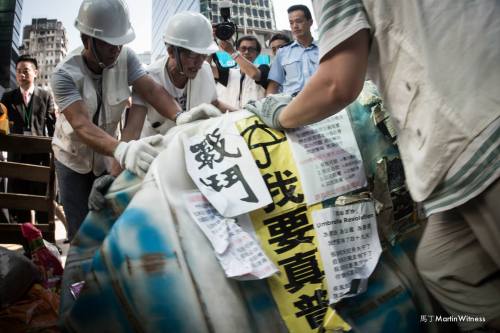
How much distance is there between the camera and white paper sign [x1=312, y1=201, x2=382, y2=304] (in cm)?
108

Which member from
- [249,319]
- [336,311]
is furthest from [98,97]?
[336,311]

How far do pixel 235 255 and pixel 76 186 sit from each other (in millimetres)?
1549

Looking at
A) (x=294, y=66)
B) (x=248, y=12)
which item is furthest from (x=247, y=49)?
(x=248, y=12)

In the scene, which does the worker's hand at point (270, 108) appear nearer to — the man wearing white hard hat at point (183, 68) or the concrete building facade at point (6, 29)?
the man wearing white hard hat at point (183, 68)

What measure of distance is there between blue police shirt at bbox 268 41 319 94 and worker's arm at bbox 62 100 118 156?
197cm

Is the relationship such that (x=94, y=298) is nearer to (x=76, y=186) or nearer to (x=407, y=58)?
(x=407, y=58)

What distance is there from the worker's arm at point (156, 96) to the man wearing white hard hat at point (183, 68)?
0.23 feet

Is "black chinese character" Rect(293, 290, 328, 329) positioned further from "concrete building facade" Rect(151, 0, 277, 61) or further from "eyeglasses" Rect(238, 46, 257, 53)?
"concrete building facade" Rect(151, 0, 277, 61)

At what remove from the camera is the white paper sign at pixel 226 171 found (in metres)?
1.10

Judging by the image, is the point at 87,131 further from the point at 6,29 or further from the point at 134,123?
the point at 6,29

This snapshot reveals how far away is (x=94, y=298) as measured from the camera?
3.41ft

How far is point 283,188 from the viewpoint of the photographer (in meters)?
1.15

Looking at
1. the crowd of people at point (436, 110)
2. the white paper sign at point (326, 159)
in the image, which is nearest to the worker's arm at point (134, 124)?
the crowd of people at point (436, 110)

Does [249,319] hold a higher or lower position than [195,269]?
lower
